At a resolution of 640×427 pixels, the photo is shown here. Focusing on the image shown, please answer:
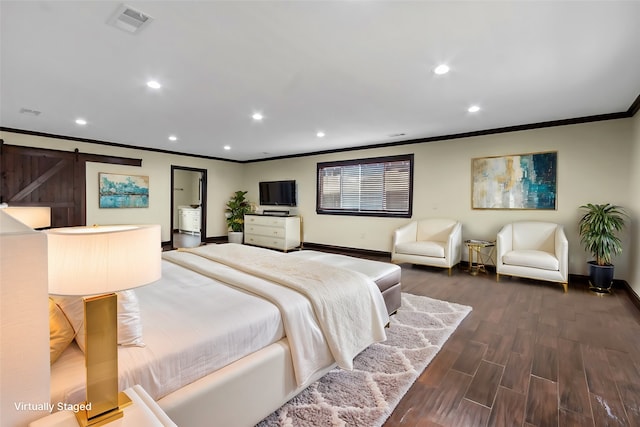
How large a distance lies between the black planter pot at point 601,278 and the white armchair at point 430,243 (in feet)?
5.58

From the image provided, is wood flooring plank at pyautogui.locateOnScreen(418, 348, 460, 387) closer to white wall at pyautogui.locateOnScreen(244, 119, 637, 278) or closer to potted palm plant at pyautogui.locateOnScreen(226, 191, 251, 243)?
white wall at pyautogui.locateOnScreen(244, 119, 637, 278)

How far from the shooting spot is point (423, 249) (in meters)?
4.88

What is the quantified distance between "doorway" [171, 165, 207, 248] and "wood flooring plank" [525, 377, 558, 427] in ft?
24.3

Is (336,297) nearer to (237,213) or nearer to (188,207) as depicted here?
(237,213)

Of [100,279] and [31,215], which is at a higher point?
[31,215]

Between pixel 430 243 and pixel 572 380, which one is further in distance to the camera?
pixel 430 243

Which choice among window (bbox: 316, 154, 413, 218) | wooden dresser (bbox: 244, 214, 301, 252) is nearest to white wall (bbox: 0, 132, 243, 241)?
wooden dresser (bbox: 244, 214, 301, 252)

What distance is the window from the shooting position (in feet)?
19.6

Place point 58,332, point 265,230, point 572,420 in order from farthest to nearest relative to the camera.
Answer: point 265,230 → point 572,420 → point 58,332

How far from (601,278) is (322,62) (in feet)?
14.4

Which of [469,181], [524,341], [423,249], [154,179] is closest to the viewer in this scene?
[524,341]

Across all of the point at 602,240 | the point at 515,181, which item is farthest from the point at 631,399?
the point at 515,181

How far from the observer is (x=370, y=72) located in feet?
9.14

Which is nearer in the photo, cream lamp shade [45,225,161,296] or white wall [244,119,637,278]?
cream lamp shade [45,225,161,296]
